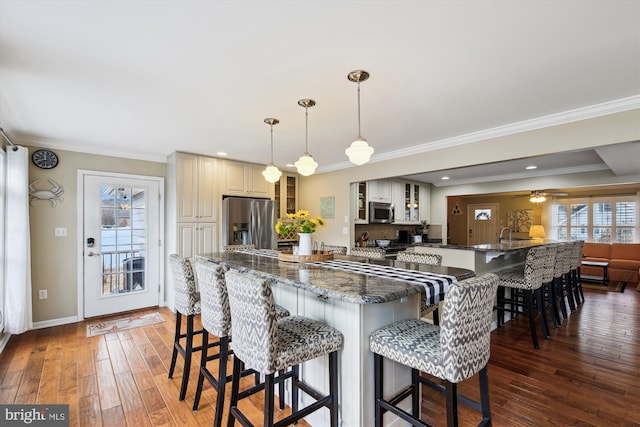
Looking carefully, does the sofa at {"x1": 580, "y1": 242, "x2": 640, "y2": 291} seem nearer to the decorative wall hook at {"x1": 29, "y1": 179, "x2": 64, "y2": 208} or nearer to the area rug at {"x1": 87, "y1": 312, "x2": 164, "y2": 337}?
the area rug at {"x1": 87, "y1": 312, "x2": 164, "y2": 337}

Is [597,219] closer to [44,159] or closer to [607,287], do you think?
[607,287]

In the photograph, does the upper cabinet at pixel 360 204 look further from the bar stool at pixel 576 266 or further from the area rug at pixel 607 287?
the area rug at pixel 607 287

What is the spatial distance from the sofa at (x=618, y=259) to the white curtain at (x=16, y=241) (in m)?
9.42

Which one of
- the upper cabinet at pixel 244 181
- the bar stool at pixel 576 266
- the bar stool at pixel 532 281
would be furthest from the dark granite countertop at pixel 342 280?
the bar stool at pixel 576 266

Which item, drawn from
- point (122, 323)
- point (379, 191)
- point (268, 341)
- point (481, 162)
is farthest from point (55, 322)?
point (481, 162)

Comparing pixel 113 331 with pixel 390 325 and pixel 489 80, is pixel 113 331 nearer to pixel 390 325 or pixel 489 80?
pixel 390 325

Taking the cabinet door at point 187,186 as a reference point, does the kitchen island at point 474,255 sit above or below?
below

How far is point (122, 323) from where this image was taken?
3.83 meters

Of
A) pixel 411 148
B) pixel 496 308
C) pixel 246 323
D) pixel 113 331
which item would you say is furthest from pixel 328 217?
pixel 246 323

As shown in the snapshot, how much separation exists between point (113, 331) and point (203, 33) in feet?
11.8

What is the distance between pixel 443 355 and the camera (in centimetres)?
131

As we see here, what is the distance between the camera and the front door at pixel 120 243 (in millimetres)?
3996

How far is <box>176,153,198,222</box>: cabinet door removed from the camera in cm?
421

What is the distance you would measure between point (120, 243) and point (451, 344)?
4468mm
